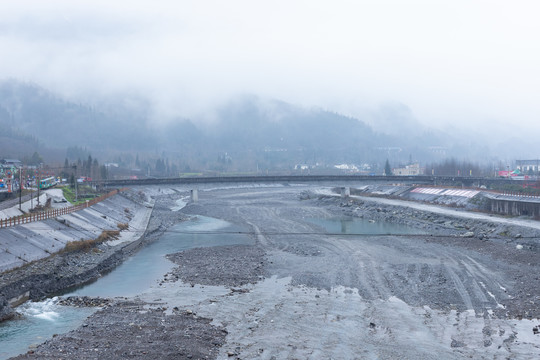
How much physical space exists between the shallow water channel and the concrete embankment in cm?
121

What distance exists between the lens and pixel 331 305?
2802 cm

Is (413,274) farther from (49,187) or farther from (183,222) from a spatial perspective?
(49,187)

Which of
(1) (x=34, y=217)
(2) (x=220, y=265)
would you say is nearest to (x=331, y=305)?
(2) (x=220, y=265)

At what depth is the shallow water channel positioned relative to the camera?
23.1 meters

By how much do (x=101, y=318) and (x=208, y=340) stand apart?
275 inches

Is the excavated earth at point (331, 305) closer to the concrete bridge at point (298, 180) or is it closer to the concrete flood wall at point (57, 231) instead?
the concrete flood wall at point (57, 231)

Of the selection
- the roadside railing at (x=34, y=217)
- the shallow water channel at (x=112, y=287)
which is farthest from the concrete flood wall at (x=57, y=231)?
the shallow water channel at (x=112, y=287)

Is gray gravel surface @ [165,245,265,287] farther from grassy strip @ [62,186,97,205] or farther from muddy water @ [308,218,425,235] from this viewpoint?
grassy strip @ [62,186,97,205]

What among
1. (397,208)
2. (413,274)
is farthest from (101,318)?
(397,208)

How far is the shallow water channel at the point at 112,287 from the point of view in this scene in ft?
75.9

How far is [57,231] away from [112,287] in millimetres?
17286

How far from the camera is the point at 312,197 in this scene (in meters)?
116

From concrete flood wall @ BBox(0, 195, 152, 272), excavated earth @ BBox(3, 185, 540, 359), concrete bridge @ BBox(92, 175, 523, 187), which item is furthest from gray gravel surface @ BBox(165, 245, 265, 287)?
concrete bridge @ BBox(92, 175, 523, 187)

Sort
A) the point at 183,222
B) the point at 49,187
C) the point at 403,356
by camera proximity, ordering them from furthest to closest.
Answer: the point at 49,187 → the point at 183,222 → the point at 403,356
